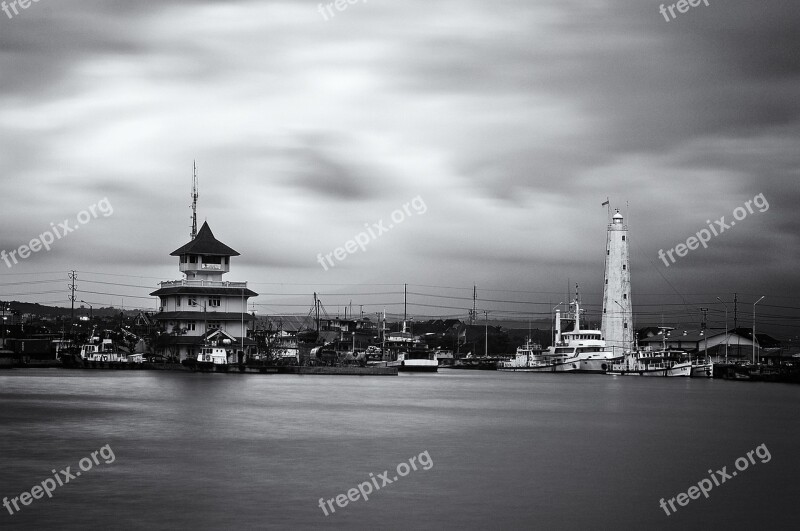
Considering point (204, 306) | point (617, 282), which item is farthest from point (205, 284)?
point (617, 282)

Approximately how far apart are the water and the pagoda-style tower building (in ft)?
100.0

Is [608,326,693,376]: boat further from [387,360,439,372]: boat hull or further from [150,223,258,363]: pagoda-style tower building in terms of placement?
[150,223,258,363]: pagoda-style tower building

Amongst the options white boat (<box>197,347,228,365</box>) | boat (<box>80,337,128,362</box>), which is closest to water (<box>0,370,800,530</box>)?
white boat (<box>197,347,228,365</box>)

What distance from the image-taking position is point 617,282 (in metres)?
99.8

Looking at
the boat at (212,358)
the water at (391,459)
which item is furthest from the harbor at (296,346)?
the water at (391,459)

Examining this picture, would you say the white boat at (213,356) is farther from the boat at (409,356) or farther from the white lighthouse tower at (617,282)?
the white lighthouse tower at (617,282)

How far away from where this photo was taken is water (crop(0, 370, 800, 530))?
935 inches

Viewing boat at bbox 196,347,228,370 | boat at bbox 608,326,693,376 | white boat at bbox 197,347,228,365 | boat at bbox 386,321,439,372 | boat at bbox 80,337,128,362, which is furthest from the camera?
boat at bbox 386,321,439,372

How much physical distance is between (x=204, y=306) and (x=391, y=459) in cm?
6226

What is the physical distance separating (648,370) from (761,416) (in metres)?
55.3

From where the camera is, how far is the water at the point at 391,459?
2375cm

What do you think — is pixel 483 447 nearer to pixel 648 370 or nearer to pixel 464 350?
pixel 648 370

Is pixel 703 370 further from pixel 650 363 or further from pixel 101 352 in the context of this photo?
pixel 101 352

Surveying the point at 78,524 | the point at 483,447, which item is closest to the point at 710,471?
the point at 483,447
